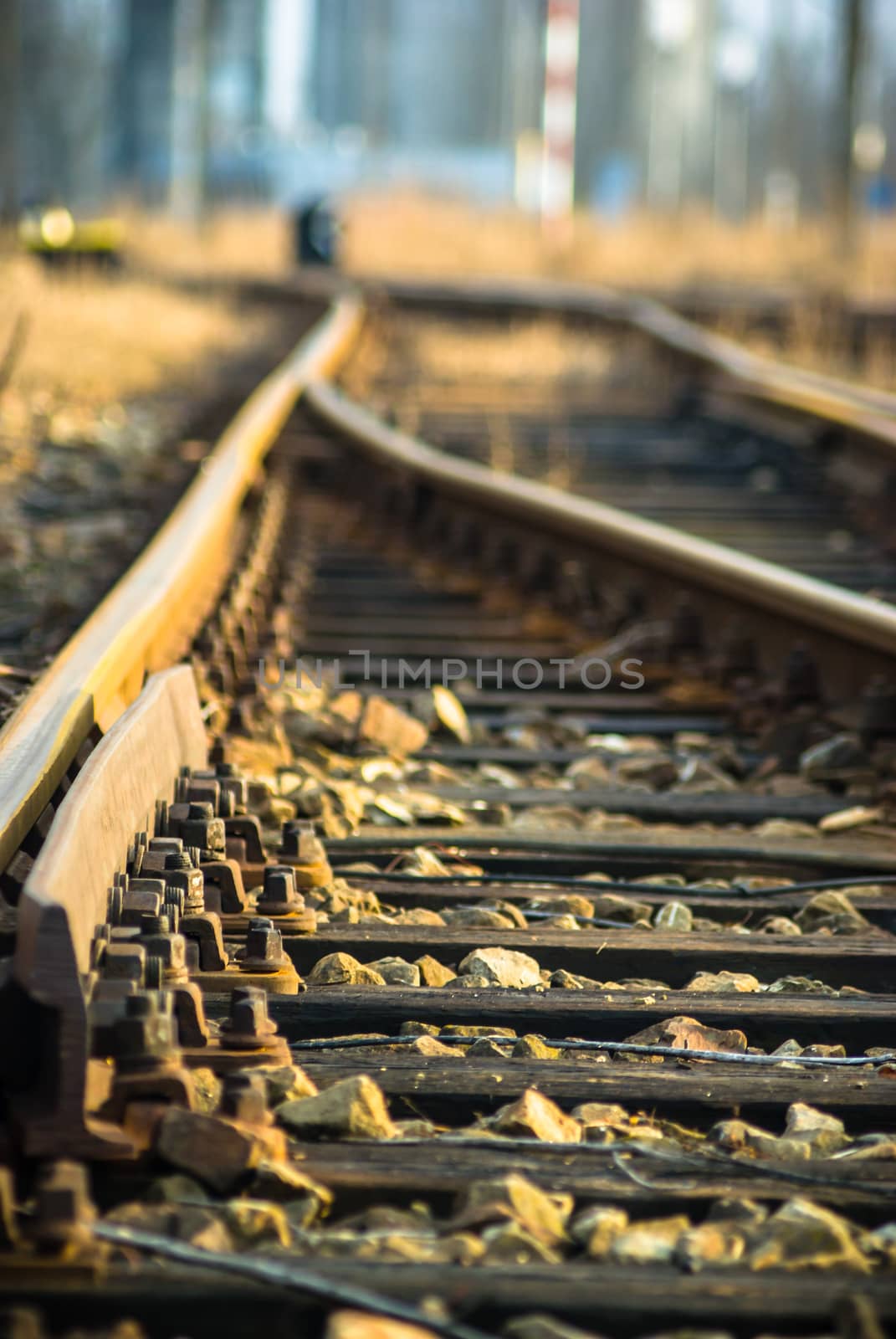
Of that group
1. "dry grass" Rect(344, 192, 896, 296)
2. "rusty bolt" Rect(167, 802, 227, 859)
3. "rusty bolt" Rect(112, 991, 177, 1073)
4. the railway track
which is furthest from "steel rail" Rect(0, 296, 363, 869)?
"dry grass" Rect(344, 192, 896, 296)

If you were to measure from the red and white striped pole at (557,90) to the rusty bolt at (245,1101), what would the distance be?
22.6 meters

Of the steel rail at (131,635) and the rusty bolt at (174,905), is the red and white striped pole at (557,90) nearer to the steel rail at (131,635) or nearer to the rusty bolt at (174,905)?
the steel rail at (131,635)

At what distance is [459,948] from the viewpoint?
275cm

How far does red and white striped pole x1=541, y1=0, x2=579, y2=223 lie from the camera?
79.4ft

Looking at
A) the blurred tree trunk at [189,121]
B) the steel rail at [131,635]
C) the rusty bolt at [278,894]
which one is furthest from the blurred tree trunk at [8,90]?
the rusty bolt at [278,894]

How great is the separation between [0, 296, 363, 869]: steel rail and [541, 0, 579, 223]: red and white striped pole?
18.5 metres

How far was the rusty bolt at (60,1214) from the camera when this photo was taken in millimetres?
1670

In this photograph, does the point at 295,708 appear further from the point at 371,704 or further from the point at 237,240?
the point at 237,240

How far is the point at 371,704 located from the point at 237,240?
2299 cm

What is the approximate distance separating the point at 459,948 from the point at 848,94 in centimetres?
1919

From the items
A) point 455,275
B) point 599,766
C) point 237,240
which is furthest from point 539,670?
point 237,240

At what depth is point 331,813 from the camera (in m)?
3.46

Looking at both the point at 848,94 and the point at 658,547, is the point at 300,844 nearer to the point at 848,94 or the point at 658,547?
the point at 658,547

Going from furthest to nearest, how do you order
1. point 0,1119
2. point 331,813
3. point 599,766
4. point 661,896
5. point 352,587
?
point 352,587
point 599,766
point 331,813
point 661,896
point 0,1119
